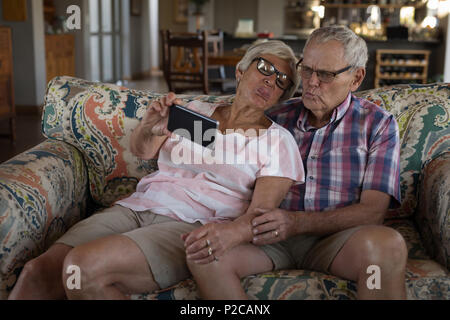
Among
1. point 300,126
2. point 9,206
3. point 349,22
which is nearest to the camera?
point 9,206

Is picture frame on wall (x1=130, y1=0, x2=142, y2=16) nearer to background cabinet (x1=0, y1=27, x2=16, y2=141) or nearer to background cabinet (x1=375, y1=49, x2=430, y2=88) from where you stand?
background cabinet (x1=375, y1=49, x2=430, y2=88)

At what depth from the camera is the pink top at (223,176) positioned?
4.92 ft

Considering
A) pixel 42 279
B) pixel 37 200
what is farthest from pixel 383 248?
pixel 37 200

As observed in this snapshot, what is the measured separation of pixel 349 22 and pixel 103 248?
8.81 metres

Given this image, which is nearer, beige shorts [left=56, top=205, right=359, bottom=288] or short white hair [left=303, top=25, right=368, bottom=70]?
beige shorts [left=56, top=205, right=359, bottom=288]

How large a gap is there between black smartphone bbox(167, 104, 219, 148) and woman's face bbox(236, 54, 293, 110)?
293 millimetres

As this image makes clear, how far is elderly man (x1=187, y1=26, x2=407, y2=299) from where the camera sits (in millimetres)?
1360

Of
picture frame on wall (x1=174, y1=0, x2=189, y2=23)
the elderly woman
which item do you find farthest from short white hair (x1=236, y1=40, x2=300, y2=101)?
picture frame on wall (x1=174, y1=0, x2=189, y2=23)

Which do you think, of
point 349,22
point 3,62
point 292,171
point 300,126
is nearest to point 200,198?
point 292,171

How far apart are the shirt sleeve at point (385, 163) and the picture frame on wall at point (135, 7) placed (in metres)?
8.87

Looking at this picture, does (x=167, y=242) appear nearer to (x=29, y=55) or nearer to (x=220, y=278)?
(x=220, y=278)

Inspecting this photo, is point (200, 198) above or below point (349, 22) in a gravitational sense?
below
